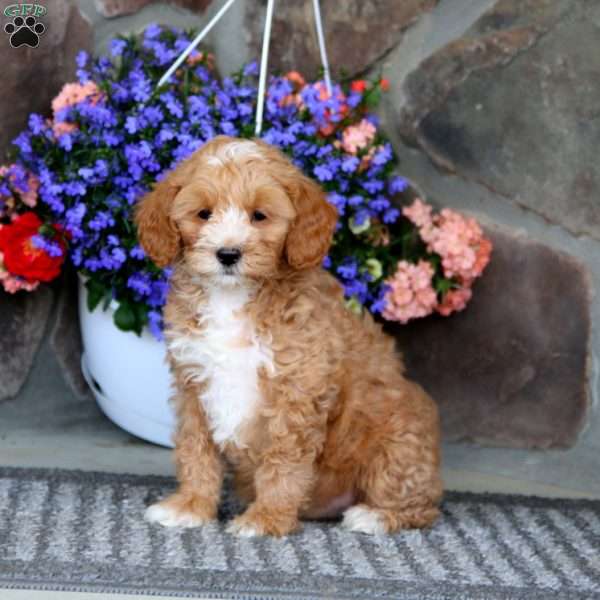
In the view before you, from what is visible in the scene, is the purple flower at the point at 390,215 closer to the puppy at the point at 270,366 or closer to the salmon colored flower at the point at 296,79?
the salmon colored flower at the point at 296,79

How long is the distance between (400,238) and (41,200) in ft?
4.72

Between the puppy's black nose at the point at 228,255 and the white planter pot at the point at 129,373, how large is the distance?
4.10 feet

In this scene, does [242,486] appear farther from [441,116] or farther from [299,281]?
[441,116]

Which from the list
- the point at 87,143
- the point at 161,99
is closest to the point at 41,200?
the point at 87,143

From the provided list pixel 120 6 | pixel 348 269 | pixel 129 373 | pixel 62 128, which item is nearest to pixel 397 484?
pixel 348 269

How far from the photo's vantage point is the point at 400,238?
477 centimetres

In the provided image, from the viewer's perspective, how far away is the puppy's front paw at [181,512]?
377cm

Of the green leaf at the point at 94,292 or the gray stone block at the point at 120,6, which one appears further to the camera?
the gray stone block at the point at 120,6

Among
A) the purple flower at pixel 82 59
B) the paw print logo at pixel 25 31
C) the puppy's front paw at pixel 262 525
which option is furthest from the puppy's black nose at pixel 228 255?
the paw print logo at pixel 25 31

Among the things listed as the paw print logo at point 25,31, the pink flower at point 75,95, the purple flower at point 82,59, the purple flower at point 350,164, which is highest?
the paw print logo at point 25,31

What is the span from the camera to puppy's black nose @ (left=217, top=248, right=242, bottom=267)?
3453 millimetres

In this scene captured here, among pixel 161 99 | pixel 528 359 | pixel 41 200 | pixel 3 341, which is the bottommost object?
pixel 3 341

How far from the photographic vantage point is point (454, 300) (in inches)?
188

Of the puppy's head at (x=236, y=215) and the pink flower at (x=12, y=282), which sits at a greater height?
the puppy's head at (x=236, y=215)
